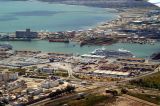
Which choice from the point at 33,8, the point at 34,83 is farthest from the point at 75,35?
the point at 33,8

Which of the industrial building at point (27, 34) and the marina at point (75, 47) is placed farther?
the industrial building at point (27, 34)

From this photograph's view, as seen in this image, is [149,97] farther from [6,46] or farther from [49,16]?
[49,16]

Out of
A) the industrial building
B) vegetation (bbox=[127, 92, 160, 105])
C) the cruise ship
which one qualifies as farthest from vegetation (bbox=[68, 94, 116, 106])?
the industrial building

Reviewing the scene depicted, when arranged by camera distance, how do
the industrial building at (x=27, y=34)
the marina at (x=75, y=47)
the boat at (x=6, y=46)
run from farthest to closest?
the industrial building at (x=27, y=34) → the boat at (x=6, y=46) → the marina at (x=75, y=47)

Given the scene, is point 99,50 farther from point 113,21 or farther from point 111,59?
point 113,21

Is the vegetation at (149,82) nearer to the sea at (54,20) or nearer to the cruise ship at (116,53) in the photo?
the cruise ship at (116,53)

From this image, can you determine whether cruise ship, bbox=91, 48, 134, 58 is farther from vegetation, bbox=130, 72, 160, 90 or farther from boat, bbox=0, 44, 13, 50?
boat, bbox=0, 44, 13, 50

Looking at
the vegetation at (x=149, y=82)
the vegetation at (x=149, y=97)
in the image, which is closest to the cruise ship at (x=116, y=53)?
the vegetation at (x=149, y=82)

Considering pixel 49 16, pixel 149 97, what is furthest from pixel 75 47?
pixel 49 16
